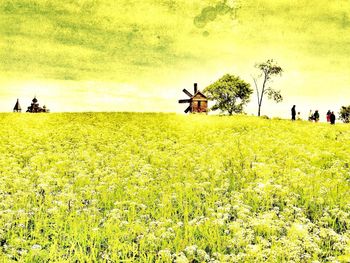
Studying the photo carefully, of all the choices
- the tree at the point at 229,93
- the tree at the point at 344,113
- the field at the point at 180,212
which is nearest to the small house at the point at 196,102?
the tree at the point at 229,93

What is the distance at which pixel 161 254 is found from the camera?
23.0 feet

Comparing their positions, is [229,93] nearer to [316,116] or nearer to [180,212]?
[316,116]

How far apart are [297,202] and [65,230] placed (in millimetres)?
6550

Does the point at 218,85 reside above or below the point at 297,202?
A: above

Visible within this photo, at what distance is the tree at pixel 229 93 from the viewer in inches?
4195

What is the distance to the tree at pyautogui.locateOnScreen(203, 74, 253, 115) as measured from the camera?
350 ft

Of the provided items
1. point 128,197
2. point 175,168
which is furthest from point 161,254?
point 175,168

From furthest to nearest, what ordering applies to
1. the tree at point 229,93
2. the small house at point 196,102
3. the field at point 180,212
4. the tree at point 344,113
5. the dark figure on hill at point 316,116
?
1. the tree at point 344,113
2. the tree at point 229,93
3. the small house at point 196,102
4. the dark figure on hill at point 316,116
5. the field at point 180,212

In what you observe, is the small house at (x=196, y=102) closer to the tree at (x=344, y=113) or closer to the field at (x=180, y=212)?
the field at (x=180, y=212)

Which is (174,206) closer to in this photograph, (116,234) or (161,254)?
(116,234)

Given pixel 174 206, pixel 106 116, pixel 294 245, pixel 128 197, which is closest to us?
pixel 294 245

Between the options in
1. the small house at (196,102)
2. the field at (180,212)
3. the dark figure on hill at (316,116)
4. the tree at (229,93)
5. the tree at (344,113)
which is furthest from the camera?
the tree at (344,113)

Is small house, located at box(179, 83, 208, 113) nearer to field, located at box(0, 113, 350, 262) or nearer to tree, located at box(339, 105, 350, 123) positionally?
field, located at box(0, 113, 350, 262)

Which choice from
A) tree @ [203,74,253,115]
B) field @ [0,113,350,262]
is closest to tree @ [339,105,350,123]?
tree @ [203,74,253,115]
